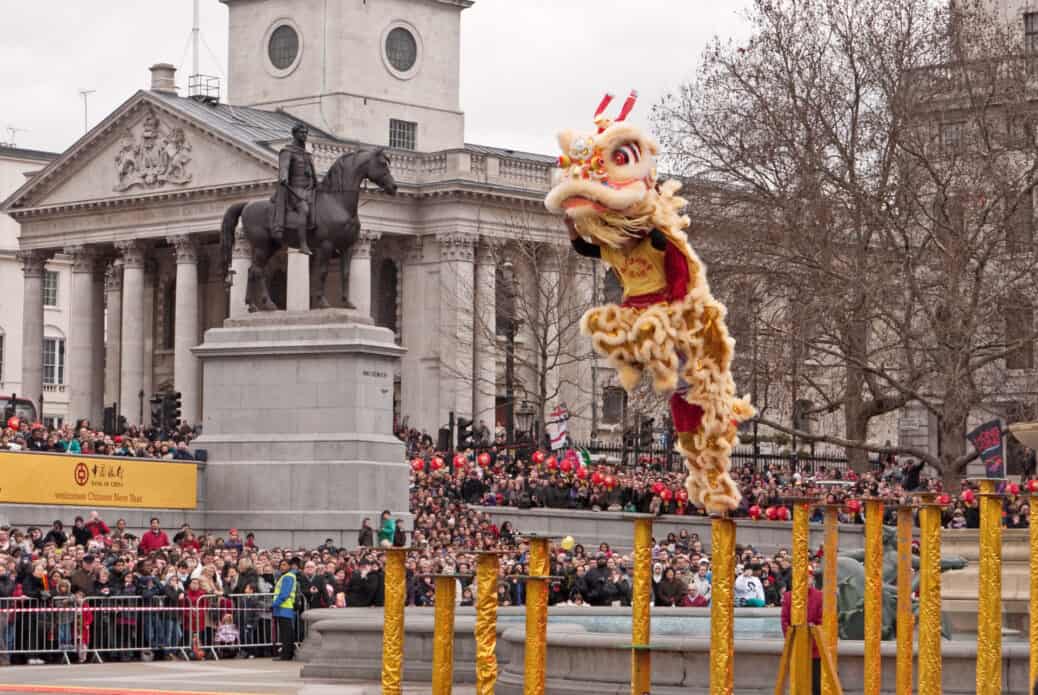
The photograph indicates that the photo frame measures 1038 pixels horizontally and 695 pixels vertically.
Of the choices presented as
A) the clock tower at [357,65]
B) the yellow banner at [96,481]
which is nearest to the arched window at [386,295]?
the clock tower at [357,65]

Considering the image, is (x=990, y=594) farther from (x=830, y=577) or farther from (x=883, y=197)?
(x=883, y=197)

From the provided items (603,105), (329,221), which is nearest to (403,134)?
(329,221)

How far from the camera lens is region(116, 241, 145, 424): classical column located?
9606cm

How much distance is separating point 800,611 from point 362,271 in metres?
80.3

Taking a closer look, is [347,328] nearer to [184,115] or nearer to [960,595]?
[960,595]

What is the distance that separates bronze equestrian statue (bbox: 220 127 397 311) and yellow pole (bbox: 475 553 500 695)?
31.2 meters

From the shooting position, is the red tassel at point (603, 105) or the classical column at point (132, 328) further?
the classical column at point (132, 328)

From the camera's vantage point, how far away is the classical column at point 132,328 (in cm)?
9606

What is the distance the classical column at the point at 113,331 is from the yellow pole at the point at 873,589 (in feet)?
297

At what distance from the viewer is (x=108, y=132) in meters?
95.4

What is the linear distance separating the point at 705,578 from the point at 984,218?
2003 centimetres

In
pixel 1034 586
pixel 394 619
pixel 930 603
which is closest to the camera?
pixel 394 619

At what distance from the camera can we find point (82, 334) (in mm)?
98938

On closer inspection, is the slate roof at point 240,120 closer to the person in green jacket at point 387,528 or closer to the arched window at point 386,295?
the arched window at point 386,295
